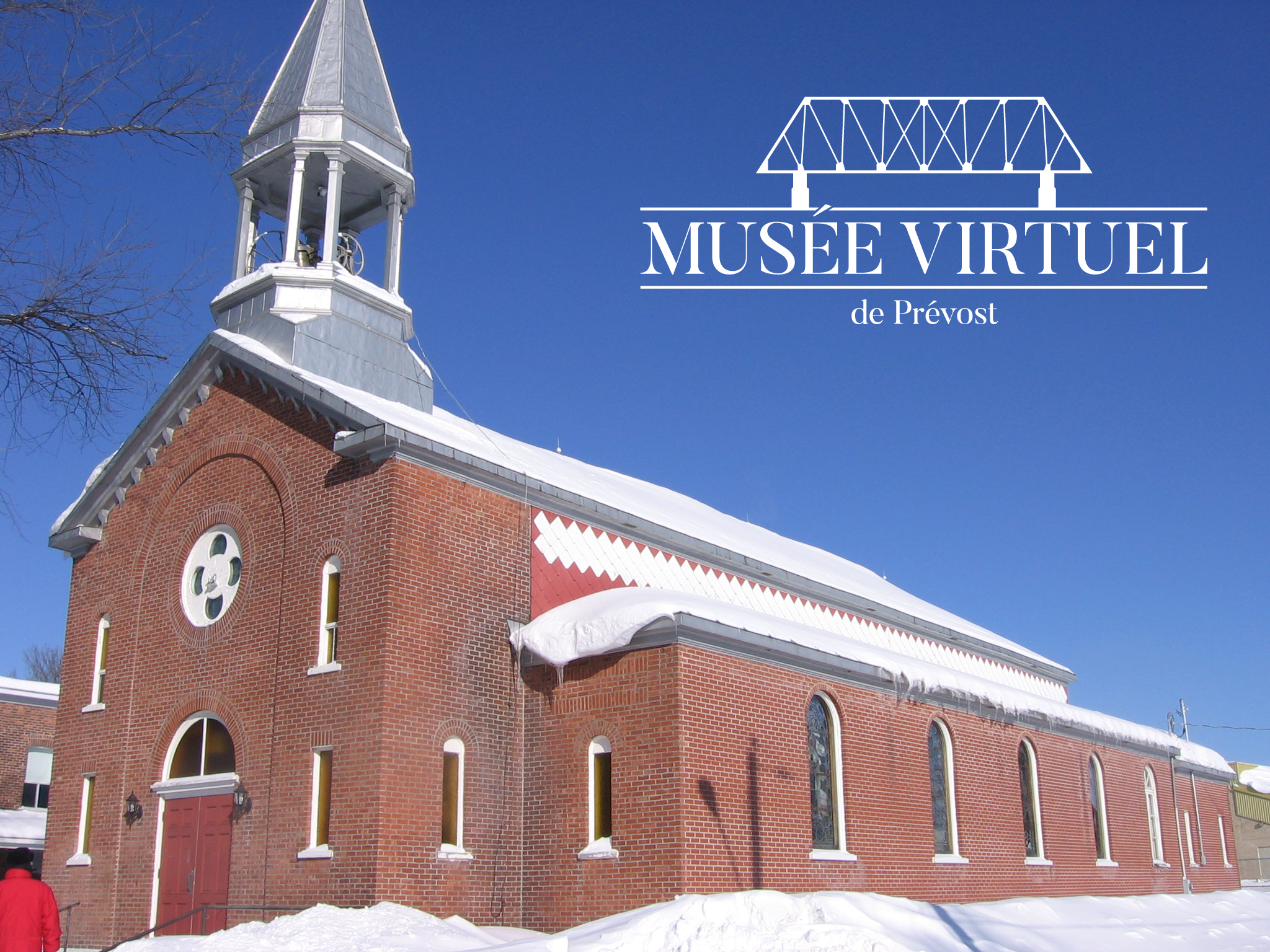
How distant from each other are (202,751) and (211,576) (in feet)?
9.05

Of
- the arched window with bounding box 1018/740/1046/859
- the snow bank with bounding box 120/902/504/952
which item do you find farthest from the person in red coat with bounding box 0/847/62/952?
the arched window with bounding box 1018/740/1046/859

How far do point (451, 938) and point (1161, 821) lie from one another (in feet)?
70.9

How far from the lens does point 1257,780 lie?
48.2 meters

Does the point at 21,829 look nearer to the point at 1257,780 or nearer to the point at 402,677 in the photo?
the point at 402,677

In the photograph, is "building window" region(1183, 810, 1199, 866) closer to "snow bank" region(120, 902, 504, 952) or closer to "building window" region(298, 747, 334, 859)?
"snow bank" region(120, 902, 504, 952)

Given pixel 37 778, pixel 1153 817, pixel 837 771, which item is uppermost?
pixel 37 778

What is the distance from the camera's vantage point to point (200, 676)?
62.6 ft

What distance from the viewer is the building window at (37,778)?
32.5 m

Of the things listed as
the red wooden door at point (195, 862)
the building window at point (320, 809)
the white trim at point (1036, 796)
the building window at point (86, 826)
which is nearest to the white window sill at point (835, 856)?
the building window at point (320, 809)

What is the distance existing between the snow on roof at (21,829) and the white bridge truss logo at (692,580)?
659 inches

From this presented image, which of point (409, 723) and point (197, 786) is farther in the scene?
point (197, 786)

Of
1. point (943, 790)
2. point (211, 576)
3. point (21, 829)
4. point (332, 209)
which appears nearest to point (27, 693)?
point (21, 829)

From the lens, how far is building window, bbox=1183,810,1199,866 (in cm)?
3170

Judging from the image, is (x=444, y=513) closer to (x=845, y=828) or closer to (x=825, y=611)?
(x=845, y=828)
